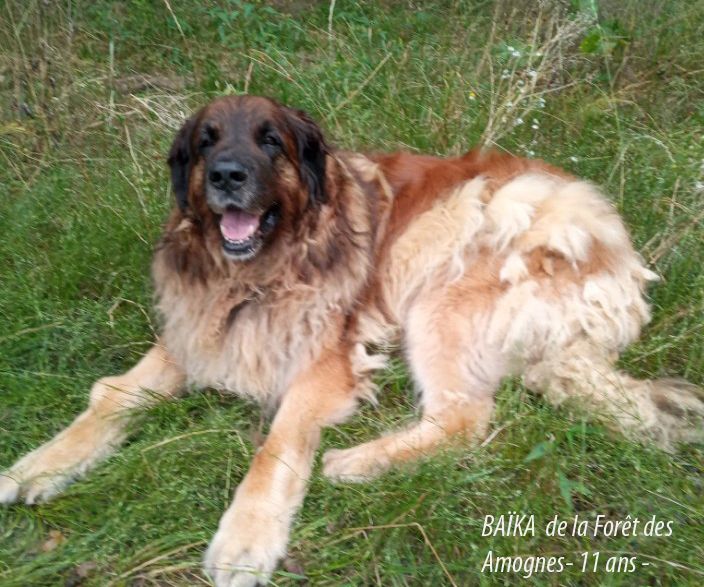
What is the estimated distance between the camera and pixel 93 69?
5277 mm

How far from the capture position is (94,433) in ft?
9.25

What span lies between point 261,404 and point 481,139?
2337 mm

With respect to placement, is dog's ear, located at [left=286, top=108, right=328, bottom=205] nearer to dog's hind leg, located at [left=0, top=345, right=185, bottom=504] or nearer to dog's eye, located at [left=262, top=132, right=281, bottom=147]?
dog's eye, located at [left=262, top=132, right=281, bottom=147]

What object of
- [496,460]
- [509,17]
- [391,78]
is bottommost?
[496,460]

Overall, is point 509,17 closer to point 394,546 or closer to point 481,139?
point 481,139

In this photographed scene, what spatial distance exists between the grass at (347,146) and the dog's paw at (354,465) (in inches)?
2.9

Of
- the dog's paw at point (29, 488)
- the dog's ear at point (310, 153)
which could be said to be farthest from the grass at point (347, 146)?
the dog's ear at point (310, 153)

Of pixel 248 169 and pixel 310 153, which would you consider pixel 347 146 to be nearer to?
pixel 310 153

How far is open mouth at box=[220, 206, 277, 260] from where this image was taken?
2957 mm

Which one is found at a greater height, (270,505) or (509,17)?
(509,17)

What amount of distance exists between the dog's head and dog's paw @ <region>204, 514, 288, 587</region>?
1.13m

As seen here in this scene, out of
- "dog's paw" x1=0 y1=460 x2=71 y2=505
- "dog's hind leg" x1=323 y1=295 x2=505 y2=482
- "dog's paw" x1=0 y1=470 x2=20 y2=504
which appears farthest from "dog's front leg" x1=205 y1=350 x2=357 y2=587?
"dog's paw" x1=0 y1=470 x2=20 y2=504

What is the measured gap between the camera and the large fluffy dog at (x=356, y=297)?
9.28 ft

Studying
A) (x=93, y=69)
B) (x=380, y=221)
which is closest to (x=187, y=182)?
(x=380, y=221)
